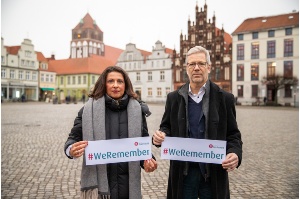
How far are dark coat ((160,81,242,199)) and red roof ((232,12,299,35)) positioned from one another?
4290cm

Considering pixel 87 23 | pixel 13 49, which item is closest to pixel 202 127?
pixel 13 49

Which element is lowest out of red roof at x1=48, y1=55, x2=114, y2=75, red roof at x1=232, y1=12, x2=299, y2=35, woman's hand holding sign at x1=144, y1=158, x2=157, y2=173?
woman's hand holding sign at x1=144, y1=158, x2=157, y2=173

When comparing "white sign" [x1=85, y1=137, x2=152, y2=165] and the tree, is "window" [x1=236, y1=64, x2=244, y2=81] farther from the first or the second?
"white sign" [x1=85, y1=137, x2=152, y2=165]

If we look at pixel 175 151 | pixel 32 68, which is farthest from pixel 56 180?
pixel 32 68

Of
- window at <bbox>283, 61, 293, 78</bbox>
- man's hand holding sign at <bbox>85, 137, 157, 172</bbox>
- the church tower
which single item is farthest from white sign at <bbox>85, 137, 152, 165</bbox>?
the church tower

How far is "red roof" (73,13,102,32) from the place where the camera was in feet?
276

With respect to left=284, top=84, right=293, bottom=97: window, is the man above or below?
below

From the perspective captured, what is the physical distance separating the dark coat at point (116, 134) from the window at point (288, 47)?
43.5 m

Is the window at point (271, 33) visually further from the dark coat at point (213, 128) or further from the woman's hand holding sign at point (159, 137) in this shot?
the woman's hand holding sign at point (159, 137)

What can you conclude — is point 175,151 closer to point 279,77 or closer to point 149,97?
point 279,77

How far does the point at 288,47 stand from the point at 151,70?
65.1 feet

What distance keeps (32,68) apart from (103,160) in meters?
55.7

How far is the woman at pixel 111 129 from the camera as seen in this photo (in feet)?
8.45

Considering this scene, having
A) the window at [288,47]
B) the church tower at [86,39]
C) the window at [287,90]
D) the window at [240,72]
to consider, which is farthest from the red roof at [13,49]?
the window at [287,90]
